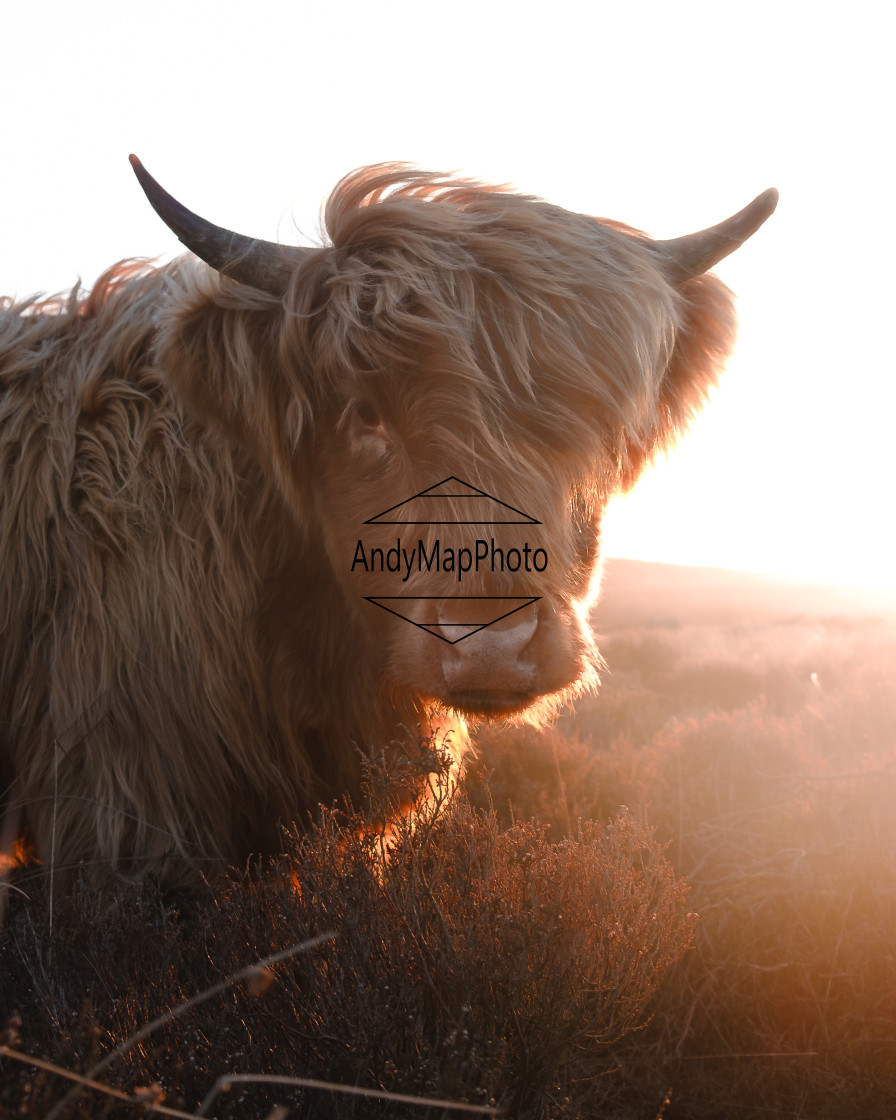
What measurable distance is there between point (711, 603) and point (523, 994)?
47.9 ft

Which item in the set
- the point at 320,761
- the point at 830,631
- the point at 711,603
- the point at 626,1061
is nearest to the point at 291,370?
the point at 320,761

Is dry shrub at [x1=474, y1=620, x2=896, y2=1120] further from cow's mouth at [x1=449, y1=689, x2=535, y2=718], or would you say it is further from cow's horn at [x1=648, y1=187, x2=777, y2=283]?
cow's horn at [x1=648, y1=187, x2=777, y2=283]

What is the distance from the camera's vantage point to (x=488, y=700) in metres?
2.21

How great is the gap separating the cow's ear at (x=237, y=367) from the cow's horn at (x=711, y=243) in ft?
4.33

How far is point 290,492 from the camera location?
257cm

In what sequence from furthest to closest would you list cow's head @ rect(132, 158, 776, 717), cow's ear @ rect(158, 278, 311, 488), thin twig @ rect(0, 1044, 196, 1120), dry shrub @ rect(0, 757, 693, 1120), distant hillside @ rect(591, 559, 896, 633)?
1. distant hillside @ rect(591, 559, 896, 633)
2. cow's ear @ rect(158, 278, 311, 488)
3. cow's head @ rect(132, 158, 776, 717)
4. dry shrub @ rect(0, 757, 693, 1120)
5. thin twig @ rect(0, 1044, 196, 1120)

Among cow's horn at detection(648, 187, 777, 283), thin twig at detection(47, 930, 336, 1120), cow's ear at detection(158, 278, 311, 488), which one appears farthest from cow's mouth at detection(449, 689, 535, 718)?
cow's horn at detection(648, 187, 777, 283)

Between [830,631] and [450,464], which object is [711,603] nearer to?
[830,631]

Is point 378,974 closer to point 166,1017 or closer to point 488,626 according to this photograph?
point 166,1017

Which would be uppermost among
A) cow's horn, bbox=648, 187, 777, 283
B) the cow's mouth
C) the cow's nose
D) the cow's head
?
cow's horn, bbox=648, 187, 777, 283

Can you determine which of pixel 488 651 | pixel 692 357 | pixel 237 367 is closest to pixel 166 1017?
pixel 488 651

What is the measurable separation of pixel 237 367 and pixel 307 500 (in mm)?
442

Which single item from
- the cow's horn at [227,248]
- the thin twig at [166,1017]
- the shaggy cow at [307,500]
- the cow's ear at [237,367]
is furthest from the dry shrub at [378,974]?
the cow's horn at [227,248]

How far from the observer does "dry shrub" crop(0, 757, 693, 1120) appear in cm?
161
